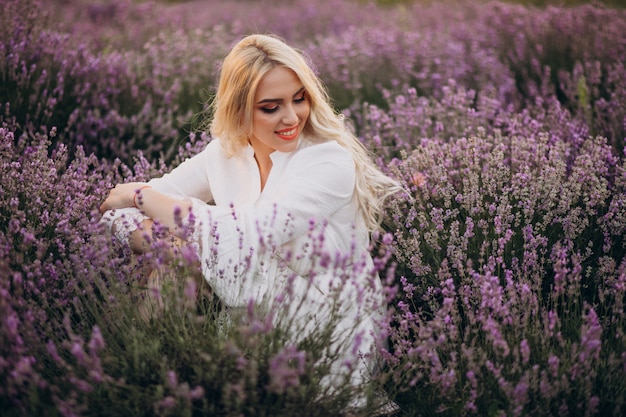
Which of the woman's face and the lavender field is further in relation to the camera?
the woman's face

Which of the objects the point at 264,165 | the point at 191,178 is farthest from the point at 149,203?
the point at 264,165

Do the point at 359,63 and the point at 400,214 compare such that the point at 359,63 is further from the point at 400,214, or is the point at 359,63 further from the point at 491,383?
the point at 491,383

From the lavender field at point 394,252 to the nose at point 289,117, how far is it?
1.90ft

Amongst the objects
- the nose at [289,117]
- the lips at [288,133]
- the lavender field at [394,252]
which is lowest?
the lavender field at [394,252]

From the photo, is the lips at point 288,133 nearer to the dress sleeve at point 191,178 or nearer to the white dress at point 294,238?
the white dress at point 294,238

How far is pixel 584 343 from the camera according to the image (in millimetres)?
1864

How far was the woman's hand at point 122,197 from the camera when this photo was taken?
252cm

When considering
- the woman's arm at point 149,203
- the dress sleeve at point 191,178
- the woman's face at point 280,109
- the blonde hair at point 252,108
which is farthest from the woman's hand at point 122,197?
the woman's face at point 280,109

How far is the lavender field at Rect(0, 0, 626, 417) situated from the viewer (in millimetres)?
1826

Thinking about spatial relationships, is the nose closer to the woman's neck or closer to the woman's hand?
the woman's neck

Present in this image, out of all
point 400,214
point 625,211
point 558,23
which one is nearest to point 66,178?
point 400,214

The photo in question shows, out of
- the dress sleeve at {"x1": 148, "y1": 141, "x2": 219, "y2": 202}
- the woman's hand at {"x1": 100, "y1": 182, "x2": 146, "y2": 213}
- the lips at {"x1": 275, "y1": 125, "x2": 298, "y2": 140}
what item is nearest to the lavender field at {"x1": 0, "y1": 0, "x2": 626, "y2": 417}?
the woman's hand at {"x1": 100, "y1": 182, "x2": 146, "y2": 213}

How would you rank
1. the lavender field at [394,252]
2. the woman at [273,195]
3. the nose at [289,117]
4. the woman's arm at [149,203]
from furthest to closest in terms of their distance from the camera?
the nose at [289,117] < the woman's arm at [149,203] < the woman at [273,195] < the lavender field at [394,252]

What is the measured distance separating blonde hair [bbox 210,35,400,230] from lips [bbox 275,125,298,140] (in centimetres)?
10
